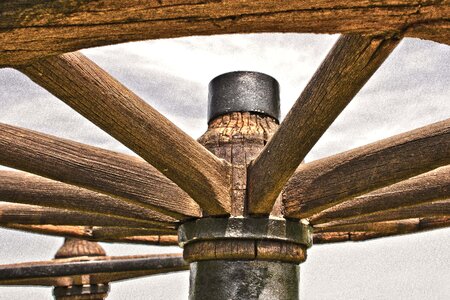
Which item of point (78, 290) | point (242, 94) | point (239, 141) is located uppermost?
point (242, 94)

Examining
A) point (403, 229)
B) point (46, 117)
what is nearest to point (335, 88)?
point (46, 117)

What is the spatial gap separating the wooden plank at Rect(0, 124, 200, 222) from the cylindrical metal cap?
0.70 meters

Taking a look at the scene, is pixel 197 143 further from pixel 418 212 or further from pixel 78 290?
pixel 78 290

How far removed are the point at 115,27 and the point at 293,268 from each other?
8.03 feet

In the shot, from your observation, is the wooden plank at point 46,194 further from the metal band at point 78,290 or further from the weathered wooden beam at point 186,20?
the metal band at point 78,290

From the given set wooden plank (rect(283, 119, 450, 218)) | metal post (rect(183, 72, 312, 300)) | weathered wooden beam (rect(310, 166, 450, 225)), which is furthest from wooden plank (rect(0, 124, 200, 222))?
weathered wooden beam (rect(310, 166, 450, 225))

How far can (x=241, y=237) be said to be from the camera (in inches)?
128

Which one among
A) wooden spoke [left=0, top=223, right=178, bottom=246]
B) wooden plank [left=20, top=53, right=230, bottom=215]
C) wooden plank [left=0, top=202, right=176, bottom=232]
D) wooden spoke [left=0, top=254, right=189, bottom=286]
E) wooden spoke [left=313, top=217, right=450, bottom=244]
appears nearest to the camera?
wooden plank [left=20, top=53, right=230, bottom=215]

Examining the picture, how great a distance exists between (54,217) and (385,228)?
2.41m

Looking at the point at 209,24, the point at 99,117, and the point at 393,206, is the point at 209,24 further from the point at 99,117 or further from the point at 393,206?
the point at 393,206

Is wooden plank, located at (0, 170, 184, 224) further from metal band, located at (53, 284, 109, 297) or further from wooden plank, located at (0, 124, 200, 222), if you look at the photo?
metal band, located at (53, 284, 109, 297)

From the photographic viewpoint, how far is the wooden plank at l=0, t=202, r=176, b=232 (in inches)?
166

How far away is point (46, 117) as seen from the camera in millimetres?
3971

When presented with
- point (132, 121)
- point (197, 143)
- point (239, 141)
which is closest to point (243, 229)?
point (239, 141)
